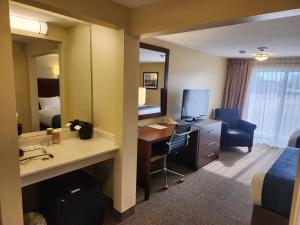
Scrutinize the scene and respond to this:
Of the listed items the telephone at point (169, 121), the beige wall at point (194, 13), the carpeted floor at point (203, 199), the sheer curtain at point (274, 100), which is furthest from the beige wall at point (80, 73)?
the sheer curtain at point (274, 100)

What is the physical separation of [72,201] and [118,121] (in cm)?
84

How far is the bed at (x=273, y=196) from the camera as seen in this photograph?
177cm

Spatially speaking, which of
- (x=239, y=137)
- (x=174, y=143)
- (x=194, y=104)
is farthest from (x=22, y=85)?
(x=239, y=137)

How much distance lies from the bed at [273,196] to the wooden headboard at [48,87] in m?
2.32

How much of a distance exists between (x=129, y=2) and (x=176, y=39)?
1.59 m

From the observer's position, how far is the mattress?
123 inches

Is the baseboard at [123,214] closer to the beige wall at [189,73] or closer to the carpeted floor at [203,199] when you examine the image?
the carpeted floor at [203,199]

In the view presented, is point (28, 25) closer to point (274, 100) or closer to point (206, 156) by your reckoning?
point (206, 156)

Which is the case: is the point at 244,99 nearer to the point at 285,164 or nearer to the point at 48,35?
the point at 285,164

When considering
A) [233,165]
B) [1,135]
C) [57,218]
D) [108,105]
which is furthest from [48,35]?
[233,165]

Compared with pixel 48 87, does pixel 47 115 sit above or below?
below

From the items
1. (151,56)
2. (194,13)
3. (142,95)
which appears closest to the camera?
(194,13)

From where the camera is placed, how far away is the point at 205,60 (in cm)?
450

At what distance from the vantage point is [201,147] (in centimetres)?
350
